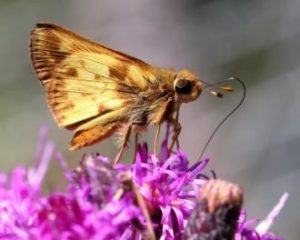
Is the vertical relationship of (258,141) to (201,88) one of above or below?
below

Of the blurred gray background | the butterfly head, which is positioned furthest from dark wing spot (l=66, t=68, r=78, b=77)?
the blurred gray background

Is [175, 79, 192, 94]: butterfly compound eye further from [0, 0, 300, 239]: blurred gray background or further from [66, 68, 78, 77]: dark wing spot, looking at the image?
[0, 0, 300, 239]: blurred gray background

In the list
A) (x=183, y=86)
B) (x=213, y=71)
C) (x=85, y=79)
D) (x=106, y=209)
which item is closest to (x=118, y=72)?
(x=85, y=79)

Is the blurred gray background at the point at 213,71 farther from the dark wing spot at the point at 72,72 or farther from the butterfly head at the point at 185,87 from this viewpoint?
the butterfly head at the point at 185,87

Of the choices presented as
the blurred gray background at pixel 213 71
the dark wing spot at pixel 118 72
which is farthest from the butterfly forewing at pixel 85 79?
the blurred gray background at pixel 213 71

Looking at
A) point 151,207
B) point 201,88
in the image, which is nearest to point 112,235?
point 151,207

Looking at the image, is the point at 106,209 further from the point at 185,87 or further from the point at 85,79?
the point at 85,79

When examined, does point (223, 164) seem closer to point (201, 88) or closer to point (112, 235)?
point (201, 88)
